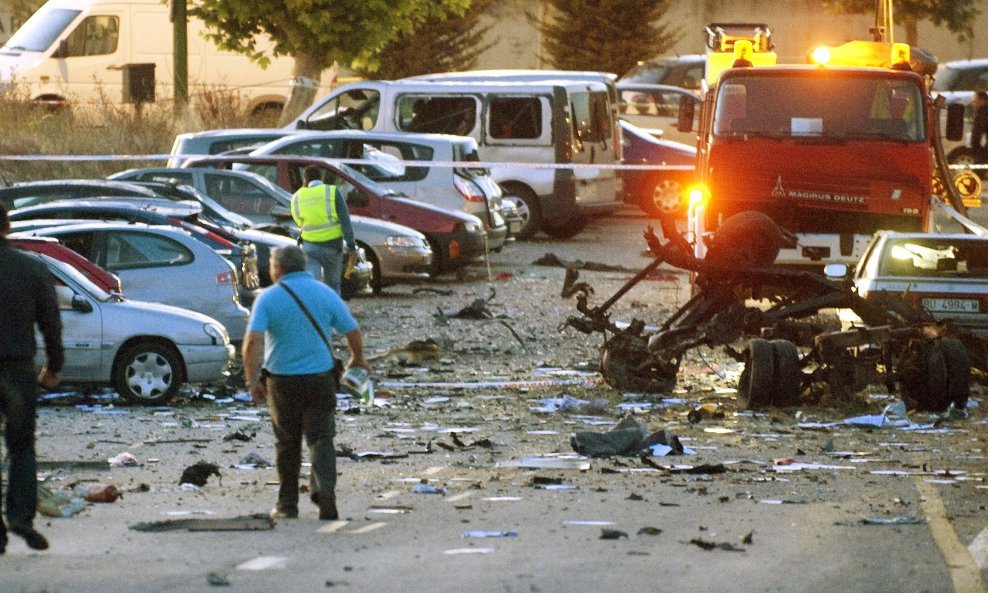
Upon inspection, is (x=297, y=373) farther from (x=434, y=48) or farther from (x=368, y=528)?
(x=434, y=48)

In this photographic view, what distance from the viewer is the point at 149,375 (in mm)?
14445

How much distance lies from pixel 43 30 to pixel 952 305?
24.4 metres

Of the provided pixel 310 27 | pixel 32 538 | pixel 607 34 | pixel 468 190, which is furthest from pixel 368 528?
pixel 607 34

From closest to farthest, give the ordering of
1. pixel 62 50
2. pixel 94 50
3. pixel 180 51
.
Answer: pixel 180 51, pixel 62 50, pixel 94 50

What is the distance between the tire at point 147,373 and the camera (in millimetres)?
14383

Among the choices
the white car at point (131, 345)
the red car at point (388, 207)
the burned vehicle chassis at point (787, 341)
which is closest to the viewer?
the burned vehicle chassis at point (787, 341)

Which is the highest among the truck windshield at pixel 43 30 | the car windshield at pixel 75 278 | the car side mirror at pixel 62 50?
the truck windshield at pixel 43 30

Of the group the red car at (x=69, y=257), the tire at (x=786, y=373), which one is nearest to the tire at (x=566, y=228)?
the red car at (x=69, y=257)

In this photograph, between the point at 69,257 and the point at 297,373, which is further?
the point at 69,257

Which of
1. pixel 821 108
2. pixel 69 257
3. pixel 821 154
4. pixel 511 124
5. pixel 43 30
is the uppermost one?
pixel 43 30

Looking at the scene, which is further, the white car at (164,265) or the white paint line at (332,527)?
the white car at (164,265)

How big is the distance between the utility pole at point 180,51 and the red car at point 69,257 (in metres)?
15.9

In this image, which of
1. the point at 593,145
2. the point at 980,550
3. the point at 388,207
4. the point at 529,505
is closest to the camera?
the point at 980,550

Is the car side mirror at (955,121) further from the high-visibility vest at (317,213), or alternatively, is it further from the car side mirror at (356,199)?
the car side mirror at (356,199)
